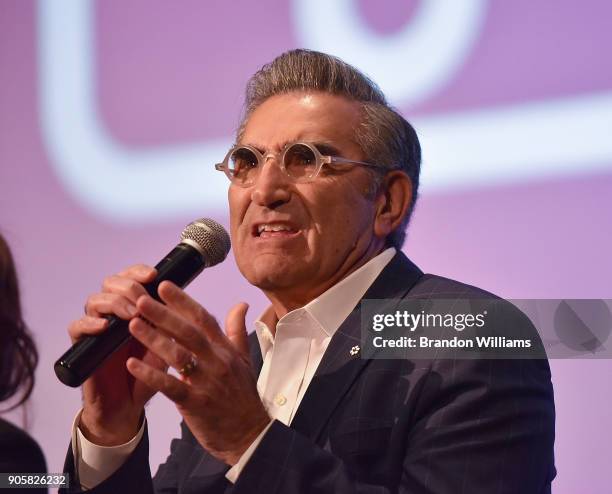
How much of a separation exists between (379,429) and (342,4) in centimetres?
151

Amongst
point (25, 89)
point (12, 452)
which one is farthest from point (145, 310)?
point (25, 89)

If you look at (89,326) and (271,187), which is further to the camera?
(271,187)

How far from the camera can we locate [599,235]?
2.52 meters

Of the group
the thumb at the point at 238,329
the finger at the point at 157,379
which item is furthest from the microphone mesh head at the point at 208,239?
the finger at the point at 157,379

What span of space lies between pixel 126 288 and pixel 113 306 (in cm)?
4

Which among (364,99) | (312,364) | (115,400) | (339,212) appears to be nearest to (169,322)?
(115,400)

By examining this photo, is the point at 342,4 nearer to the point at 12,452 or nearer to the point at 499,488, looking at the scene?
the point at 499,488

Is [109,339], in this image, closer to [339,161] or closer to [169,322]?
[169,322]

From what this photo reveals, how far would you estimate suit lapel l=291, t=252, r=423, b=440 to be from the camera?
1.99 metres

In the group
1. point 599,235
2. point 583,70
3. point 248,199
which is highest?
point 583,70

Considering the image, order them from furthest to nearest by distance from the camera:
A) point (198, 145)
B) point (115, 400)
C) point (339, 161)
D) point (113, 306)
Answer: point (198, 145) < point (339, 161) < point (115, 400) < point (113, 306)

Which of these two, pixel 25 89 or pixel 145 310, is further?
pixel 25 89

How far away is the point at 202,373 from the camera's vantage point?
163 centimetres

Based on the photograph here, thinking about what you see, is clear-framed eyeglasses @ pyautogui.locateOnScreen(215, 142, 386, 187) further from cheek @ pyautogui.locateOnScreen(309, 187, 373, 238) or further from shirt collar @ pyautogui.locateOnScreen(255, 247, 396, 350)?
shirt collar @ pyautogui.locateOnScreen(255, 247, 396, 350)
